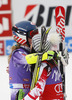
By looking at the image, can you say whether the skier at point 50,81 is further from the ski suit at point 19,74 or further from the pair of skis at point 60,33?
the ski suit at point 19,74

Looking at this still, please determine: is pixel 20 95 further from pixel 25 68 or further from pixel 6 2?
pixel 6 2

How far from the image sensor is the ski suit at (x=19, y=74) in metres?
2.62

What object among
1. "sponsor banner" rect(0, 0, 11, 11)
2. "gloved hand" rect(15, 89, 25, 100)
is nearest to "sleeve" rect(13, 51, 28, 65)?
"gloved hand" rect(15, 89, 25, 100)

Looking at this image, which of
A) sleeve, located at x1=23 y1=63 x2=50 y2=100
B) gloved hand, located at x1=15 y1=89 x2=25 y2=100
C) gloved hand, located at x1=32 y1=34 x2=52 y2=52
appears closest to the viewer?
sleeve, located at x1=23 y1=63 x2=50 y2=100

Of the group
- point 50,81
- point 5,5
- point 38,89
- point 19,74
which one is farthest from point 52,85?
point 5,5

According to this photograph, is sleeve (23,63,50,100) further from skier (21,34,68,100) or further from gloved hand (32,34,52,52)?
gloved hand (32,34,52,52)

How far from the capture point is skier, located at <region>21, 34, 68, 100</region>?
2.42 meters

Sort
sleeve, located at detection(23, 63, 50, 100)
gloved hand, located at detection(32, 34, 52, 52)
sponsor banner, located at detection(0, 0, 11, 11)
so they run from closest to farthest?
sleeve, located at detection(23, 63, 50, 100) < gloved hand, located at detection(32, 34, 52, 52) < sponsor banner, located at detection(0, 0, 11, 11)

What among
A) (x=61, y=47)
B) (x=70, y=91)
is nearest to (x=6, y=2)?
(x=70, y=91)

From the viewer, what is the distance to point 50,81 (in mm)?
2566

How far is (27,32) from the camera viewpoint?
271 centimetres

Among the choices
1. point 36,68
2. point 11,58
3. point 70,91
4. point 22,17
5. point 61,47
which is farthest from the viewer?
point 22,17

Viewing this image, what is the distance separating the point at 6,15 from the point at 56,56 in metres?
5.89

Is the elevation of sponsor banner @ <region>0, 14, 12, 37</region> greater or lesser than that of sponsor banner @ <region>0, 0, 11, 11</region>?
lesser
